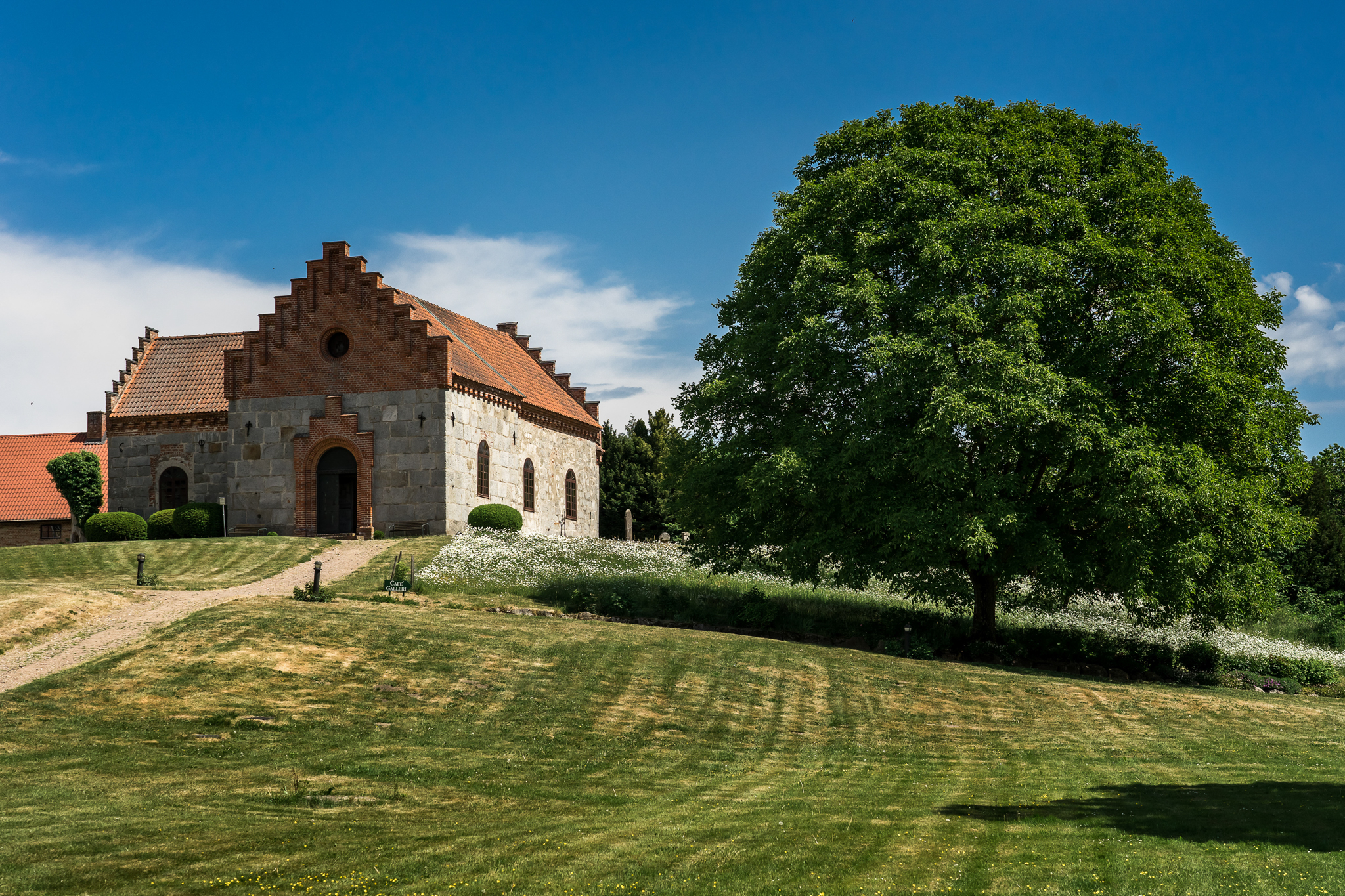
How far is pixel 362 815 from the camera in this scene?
38.0ft

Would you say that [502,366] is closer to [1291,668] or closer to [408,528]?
[408,528]

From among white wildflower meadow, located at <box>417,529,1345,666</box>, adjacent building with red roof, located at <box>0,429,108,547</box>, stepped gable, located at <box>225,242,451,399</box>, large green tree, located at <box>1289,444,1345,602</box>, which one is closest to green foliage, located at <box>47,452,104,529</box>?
adjacent building with red roof, located at <box>0,429,108,547</box>

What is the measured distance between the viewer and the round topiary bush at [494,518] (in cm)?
3744

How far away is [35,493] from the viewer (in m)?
51.0

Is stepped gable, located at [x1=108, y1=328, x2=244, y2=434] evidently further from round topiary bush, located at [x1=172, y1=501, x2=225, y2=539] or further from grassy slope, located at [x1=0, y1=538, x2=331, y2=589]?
grassy slope, located at [x1=0, y1=538, x2=331, y2=589]

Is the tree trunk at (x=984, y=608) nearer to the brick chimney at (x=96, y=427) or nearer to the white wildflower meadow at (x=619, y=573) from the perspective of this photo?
the white wildflower meadow at (x=619, y=573)

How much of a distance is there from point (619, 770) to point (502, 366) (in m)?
32.5

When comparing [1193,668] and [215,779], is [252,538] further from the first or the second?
[1193,668]

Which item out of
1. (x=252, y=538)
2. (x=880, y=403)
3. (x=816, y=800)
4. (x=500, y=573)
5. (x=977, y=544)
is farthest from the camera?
(x=252, y=538)

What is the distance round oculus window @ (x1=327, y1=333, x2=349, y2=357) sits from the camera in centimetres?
3869

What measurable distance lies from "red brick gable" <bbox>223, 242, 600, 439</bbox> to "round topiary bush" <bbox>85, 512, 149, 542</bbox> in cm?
588

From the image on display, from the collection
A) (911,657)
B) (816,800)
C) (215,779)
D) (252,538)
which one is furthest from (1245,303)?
(252,538)

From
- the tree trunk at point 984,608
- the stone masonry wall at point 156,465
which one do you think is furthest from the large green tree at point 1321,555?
the stone masonry wall at point 156,465

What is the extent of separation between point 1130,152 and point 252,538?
2929cm
